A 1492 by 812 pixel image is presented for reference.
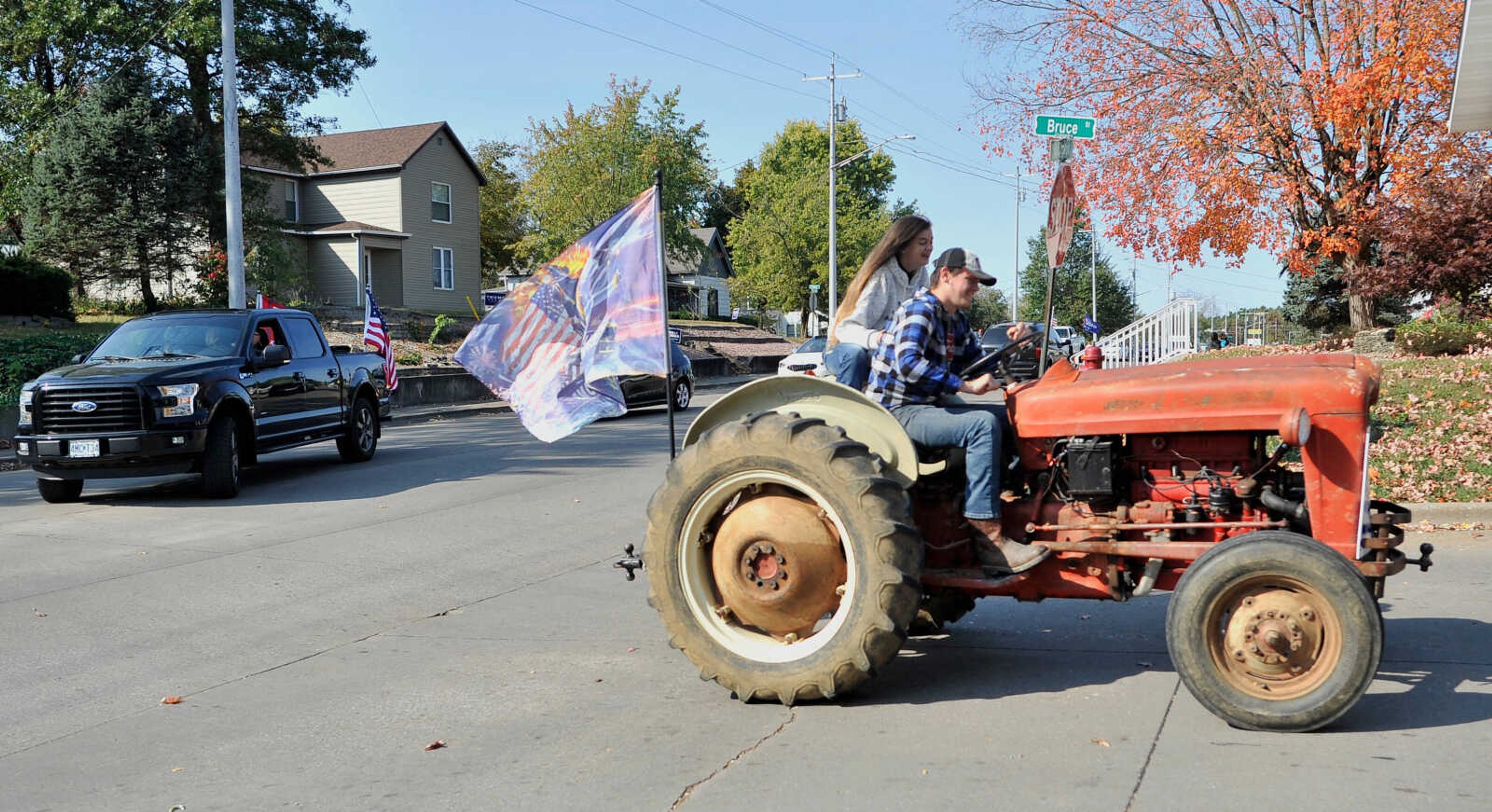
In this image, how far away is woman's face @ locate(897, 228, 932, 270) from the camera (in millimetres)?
5969

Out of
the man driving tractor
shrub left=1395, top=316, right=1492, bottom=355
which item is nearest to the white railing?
shrub left=1395, top=316, right=1492, bottom=355

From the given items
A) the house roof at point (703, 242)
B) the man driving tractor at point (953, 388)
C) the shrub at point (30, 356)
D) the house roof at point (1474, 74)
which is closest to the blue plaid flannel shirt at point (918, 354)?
the man driving tractor at point (953, 388)

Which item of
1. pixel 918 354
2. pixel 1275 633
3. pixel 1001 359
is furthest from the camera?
pixel 1001 359

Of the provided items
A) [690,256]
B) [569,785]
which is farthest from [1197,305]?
[690,256]

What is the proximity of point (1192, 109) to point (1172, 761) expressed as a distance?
17.6 m

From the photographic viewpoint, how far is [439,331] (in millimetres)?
33250

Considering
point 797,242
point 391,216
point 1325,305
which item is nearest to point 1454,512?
point 1325,305

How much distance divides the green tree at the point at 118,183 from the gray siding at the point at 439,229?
52.8 ft

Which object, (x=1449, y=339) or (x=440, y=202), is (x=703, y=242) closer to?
(x=440, y=202)

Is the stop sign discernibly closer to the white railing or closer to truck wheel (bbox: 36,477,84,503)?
truck wheel (bbox: 36,477,84,503)

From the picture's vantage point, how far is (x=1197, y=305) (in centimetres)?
2481

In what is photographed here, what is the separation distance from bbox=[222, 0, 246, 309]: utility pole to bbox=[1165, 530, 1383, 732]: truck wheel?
19.4 metres

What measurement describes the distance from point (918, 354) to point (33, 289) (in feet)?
87.0

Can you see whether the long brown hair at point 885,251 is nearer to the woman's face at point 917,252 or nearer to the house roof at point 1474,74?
the woman's face at point 917,252
